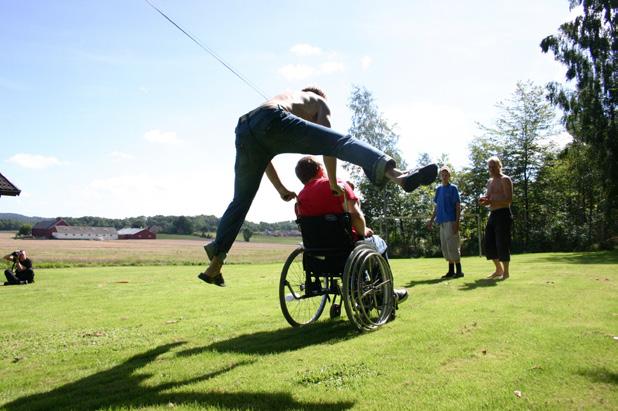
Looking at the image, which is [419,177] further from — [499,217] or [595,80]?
[595,80]

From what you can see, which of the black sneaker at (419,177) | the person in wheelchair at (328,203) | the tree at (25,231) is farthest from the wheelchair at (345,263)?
the tree at (25,231)

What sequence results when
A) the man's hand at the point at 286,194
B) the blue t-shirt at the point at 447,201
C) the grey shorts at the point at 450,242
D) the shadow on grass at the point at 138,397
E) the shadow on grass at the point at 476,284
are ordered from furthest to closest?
the blue t-shirt at the point at 447,201, the grey shorts at the point at 450,242, the shadow on grass at the point at 476,284, the man's hand at the point at 286,194, the shadow on grass at the point at 138,397

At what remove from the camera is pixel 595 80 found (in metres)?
20.3

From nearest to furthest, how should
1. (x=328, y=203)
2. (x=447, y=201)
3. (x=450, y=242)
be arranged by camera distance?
1. (x=328, y=203)
2. (x=450, y=242)
3. (x=447, y=201)

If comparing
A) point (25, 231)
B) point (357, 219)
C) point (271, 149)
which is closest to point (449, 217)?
point (357, 219)

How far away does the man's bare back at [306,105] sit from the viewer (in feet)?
10.2

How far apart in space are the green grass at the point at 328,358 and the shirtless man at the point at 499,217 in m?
1.67

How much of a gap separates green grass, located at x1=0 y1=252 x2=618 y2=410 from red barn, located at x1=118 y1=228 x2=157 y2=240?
76139 millimetres

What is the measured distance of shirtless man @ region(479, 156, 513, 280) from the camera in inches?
266

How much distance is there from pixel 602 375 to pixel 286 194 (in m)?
2.47

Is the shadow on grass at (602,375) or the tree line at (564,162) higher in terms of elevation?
the tree line at (564,162)

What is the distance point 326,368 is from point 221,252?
1272mm

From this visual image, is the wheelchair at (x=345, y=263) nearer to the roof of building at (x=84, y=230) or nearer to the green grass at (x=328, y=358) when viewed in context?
the green grass at (x=328, y=358)

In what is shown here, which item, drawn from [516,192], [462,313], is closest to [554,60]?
[516,192]
